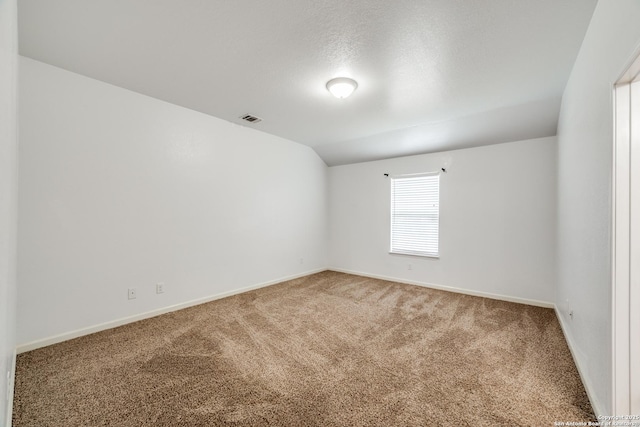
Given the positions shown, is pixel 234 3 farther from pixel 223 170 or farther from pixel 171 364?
pixel 171 364

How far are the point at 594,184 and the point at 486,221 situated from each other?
243cm

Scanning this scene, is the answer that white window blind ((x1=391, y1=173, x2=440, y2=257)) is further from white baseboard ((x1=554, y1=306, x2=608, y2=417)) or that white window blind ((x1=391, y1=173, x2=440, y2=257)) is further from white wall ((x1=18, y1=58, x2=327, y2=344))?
white wall ((x1=18, y1=58, x2=327, y2=344))

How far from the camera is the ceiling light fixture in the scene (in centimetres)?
258

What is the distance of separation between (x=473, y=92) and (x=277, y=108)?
87.9 inches

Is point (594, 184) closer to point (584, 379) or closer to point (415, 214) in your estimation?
point (584, 379)

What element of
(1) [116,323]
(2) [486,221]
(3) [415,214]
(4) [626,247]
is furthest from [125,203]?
(2) [486,221]

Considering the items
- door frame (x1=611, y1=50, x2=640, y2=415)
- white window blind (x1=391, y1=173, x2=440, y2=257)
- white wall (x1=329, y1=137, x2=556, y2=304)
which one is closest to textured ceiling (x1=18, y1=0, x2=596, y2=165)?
white wall (x1=329, y1=137, x2=556, y2=304)

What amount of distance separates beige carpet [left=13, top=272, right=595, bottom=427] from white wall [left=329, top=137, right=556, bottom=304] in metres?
0.65

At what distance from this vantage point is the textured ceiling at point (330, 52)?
69.6 inches

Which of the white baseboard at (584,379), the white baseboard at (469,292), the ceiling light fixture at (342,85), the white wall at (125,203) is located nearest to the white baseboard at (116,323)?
the white wall at (125,203)

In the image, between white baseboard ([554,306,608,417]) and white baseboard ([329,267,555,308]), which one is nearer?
white baseboard ([554,306,608,417])

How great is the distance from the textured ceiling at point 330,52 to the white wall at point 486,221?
0.53 m

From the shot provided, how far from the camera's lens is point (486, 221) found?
4.02 metres

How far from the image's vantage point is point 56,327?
2.52m
